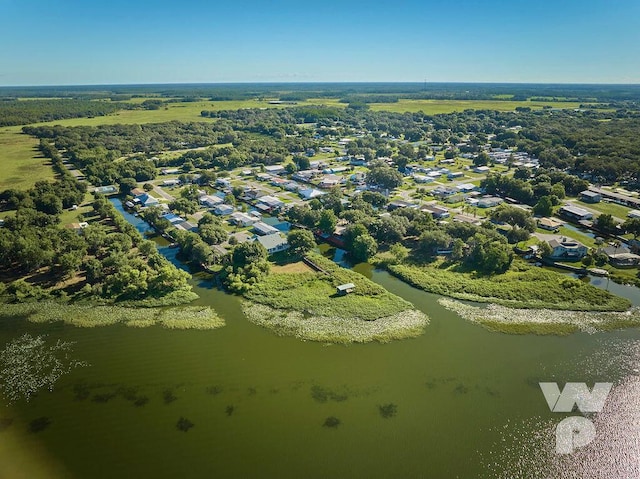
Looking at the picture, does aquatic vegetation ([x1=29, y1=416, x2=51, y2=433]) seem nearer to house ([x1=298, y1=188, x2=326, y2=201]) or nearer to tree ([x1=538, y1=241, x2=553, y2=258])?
tree ([x1=538, y1=241, x2=553, y2=258])

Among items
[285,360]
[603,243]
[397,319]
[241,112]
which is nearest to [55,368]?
[285,360]

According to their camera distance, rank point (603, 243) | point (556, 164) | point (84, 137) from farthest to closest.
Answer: point (84, 137) < point (556, 164) < point (603, 243)

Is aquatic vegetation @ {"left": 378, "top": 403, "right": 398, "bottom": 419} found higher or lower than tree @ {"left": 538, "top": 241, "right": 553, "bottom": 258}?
lower

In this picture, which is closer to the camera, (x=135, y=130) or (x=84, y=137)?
(x=84, y=137)

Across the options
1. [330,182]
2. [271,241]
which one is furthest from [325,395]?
[330,182]

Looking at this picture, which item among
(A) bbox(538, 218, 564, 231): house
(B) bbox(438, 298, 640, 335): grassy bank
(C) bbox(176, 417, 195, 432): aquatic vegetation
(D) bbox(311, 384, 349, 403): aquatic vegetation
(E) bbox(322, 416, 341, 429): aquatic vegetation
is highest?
(A) bbox(538, 218, 564, 231): house

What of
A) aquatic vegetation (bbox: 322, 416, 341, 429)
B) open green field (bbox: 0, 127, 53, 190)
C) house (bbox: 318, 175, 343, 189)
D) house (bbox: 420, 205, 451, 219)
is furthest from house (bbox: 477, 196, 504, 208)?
open green field (bbox: 0, 127, 53, 190)

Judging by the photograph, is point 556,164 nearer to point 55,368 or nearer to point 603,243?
point 603,243
